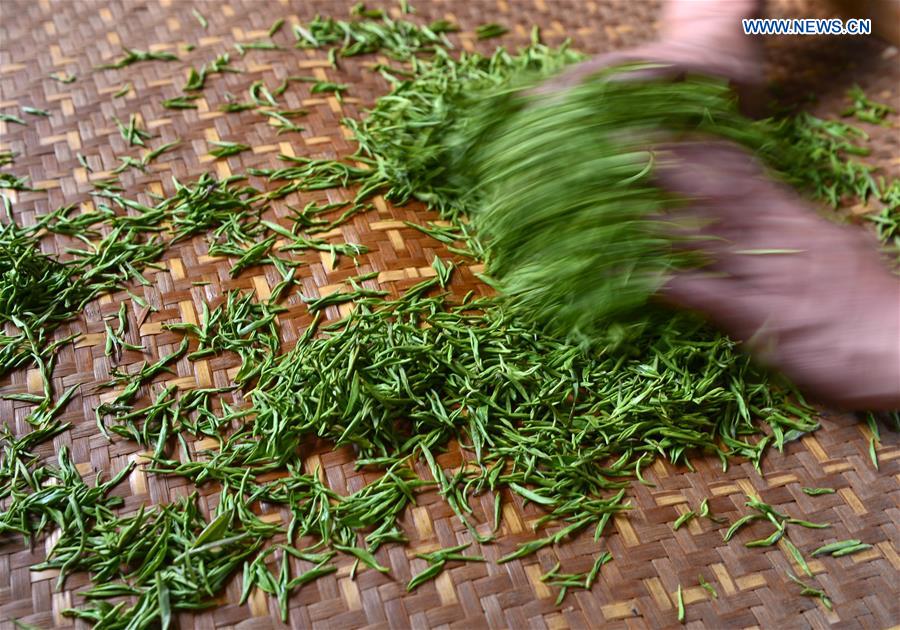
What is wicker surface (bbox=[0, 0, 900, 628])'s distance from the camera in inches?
38.1

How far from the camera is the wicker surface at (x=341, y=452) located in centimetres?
97

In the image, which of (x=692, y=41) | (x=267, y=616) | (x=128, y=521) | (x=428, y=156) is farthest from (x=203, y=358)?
(x=692, y=41)

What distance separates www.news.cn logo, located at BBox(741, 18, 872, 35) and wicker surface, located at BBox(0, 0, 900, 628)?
0.07m

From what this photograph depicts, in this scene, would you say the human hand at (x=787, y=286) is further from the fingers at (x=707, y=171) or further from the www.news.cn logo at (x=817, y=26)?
the www.news.cn logo at (x=817, y=26)

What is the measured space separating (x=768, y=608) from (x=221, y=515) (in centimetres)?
67

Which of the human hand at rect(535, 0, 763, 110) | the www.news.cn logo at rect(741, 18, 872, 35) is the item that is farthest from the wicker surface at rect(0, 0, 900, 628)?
the human hand at rect(535, 0, 763, 110)

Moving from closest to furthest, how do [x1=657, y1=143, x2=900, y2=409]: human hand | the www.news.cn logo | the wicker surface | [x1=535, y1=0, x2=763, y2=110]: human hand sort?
1. the wicker surface
2. [x1=657, y1=143, x2=900, y2=409]: human hand
3. [x1=535, y1=0, x2=763, y2=110]: human hand
4. the www.news.cn logo

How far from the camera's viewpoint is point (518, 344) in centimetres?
118

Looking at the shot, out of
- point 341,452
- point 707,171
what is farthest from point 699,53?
point 341,452

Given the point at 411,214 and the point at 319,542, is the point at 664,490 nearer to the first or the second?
the point at 319,542

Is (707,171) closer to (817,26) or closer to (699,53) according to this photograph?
(699,53)

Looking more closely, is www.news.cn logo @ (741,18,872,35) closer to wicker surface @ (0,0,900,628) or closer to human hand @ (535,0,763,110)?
wicker surface @ (0,0,900,628)

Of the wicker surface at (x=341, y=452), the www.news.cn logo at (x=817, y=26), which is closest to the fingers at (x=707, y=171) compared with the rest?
the wicker surface at (x=341, y=452)

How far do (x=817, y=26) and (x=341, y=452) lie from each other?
1326 mm
